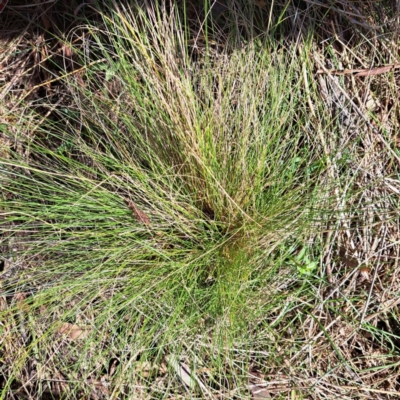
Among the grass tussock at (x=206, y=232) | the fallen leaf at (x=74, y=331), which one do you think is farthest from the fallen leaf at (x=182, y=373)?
the fallen leaf at (x=74, y=331)

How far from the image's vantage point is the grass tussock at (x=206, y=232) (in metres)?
1.45

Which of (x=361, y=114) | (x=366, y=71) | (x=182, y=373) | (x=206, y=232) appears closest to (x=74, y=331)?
(x=182, y=373)

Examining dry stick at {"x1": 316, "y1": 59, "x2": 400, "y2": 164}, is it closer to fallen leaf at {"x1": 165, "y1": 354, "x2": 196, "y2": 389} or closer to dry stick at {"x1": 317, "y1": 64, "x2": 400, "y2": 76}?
dry stick at {"x1": 317, "y1": 64, "x2": 400, "y2": 76}

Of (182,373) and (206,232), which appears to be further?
(182,373)

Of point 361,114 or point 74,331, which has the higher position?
point 361,114

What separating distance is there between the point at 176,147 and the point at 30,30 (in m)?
0.77

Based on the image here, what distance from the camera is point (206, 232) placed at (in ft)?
4.83

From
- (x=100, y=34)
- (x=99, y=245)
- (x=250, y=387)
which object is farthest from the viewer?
(x=100, y=34)

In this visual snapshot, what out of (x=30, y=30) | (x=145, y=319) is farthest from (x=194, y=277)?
(x=30, y=30)

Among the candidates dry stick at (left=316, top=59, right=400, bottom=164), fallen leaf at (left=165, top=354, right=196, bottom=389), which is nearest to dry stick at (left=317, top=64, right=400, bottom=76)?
dry stick at (left=316, top=59, right=400, bottom=164)

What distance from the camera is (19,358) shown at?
1606mm

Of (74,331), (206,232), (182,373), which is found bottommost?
(182,373)

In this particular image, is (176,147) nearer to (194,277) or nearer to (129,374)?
(194,277)

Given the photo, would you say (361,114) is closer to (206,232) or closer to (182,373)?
(206,232)
